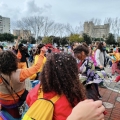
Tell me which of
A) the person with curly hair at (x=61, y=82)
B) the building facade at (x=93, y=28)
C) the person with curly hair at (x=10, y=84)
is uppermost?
the building facade at (x=93, y=28)

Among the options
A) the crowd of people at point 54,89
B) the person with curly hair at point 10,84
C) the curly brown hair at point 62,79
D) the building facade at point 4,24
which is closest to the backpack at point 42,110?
the crowd of people at point 54,89

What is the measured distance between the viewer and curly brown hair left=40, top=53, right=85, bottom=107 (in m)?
1.28

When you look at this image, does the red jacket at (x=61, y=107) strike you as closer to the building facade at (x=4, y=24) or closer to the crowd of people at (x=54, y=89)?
the crowd of people at (x=54, y=89)

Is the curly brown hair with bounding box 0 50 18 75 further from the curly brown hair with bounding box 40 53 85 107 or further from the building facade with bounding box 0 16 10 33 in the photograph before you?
the building facade with bounding box 0 16 10 33

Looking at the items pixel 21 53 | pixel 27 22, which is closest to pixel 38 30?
pixel 27 22

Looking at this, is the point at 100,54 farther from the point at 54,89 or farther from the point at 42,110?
the point at 42,110

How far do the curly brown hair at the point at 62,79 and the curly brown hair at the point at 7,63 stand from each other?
99cm

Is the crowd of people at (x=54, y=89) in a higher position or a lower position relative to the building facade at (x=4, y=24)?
lower

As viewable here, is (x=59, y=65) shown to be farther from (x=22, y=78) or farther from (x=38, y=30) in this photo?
(x=38, y=30)

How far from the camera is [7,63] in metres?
2.22

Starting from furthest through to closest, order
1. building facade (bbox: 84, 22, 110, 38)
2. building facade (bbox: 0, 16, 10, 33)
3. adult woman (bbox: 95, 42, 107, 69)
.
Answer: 1. building facade (bbox: 0, 16, 10, 33)
2. building facade (bbox: 84, 22, 110, 38)
3. adult woman (bbox: 95, 42, 107, 69)

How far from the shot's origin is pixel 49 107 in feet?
3.78

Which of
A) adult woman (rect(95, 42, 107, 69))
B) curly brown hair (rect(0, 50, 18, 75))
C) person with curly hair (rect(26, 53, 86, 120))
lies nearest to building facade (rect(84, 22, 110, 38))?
adult woman (rect(95, 42, 107, 69))

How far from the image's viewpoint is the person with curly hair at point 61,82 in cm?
125
